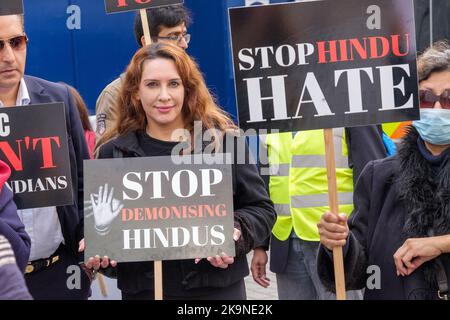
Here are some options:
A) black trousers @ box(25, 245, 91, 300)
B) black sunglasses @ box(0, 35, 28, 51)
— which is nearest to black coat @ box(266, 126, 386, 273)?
black trousers @ box(25, 245, 91, 300)

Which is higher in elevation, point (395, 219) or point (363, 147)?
point (363, 147)

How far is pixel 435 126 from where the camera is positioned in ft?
12.5

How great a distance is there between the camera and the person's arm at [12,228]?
135 inches

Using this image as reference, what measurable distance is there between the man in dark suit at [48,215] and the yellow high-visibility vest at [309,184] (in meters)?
1.28

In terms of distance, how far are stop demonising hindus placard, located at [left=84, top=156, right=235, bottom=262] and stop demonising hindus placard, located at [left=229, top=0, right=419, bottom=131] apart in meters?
0.32

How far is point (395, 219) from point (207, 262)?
2.46 feet

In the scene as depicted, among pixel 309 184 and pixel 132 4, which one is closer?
pixel 132 4

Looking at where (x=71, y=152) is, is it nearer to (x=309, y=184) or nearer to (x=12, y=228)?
(x=12, y=228)

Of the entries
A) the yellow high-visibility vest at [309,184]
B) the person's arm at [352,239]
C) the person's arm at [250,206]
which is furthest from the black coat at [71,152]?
Result: the yellow high-visibility vest at [309,184]

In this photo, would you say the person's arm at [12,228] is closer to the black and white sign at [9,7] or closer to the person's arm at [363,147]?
the black and white sign at [9,7]

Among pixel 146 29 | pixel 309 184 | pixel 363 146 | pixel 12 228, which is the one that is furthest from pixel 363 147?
pixel 12 228

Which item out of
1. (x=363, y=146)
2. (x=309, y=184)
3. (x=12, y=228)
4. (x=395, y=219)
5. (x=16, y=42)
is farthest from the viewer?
(x=309, y=184)

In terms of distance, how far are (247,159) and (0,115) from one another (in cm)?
100

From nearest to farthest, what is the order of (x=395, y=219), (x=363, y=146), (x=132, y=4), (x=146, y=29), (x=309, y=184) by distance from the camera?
(x=395, y=219)
(x=146, y=29)
(x=132, y=4)
(x=363, y=146)
(x=309, y=184)
